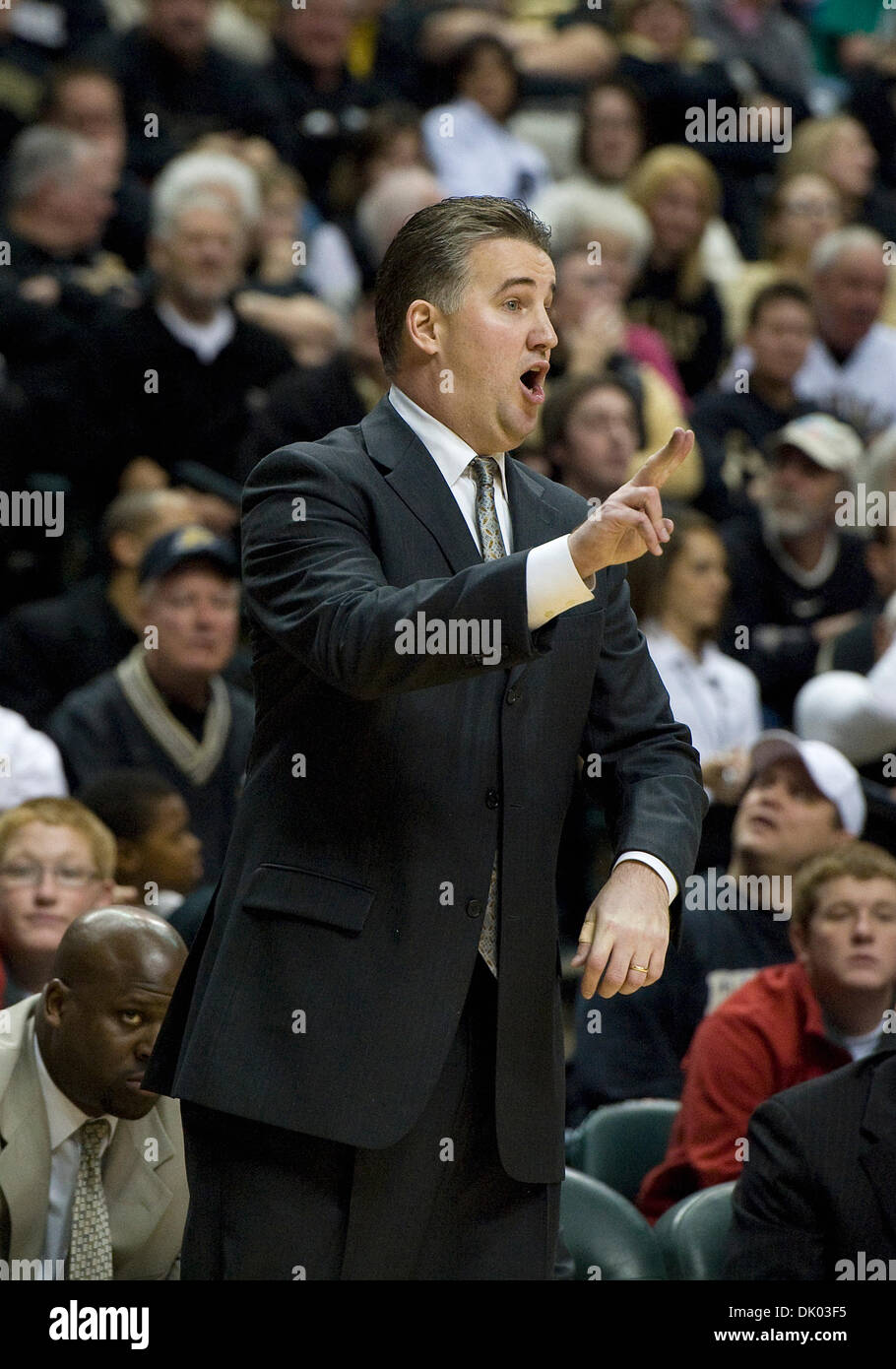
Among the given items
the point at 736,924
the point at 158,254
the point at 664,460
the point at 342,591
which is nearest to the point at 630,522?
the point at 664,460

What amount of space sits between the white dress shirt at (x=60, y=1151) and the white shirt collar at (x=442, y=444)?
117 centimetres

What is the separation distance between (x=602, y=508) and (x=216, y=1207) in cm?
77

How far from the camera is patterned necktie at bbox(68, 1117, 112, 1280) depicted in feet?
8.74

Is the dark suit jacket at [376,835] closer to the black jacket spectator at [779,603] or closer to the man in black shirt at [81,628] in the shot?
the man in black shirt at [81,628]

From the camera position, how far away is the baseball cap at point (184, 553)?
4.94 meters

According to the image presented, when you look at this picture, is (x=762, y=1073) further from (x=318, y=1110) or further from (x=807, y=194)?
(x=807, y=194)

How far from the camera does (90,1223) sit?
2.71m

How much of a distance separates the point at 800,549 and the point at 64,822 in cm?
295

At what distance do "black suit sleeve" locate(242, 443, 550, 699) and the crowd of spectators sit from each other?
1012mm

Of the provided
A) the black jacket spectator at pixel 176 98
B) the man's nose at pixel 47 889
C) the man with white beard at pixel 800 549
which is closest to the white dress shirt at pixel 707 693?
the man with white beard at pixel 800 549

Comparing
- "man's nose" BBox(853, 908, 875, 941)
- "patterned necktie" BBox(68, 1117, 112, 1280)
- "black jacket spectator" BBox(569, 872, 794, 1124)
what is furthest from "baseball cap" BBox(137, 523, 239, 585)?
"patterned necktie" BBox(68, 1117, 112, 1280)

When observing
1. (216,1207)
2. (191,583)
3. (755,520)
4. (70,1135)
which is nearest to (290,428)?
(191,583)

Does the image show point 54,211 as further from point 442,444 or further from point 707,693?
point 442,444

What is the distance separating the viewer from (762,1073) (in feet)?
11.9
